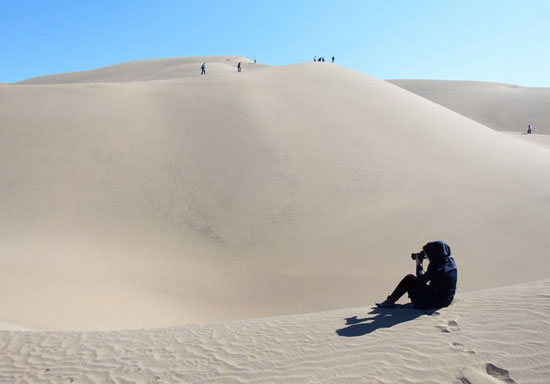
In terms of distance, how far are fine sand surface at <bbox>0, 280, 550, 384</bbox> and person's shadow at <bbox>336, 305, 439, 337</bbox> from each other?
13 millimetres

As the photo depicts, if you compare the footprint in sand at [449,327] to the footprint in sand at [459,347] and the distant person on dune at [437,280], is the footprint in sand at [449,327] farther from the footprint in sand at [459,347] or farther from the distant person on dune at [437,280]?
the distant person on dune at [437,280]

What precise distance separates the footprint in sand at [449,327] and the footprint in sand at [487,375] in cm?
86

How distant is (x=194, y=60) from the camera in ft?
199

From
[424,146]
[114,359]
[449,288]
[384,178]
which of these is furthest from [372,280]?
[424,146]

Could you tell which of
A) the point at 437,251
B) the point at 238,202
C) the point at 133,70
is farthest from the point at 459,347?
the point at 133,70

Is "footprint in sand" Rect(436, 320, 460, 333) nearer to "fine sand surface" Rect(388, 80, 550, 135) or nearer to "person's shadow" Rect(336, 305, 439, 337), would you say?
"person's shadow" Rect(336, 305, 439, 337)

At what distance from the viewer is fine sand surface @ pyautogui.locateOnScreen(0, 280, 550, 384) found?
11.7 feet

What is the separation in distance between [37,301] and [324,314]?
561cm

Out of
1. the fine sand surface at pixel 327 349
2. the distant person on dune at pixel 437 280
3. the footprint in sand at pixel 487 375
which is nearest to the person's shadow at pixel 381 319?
the fine sand surface at pixel 327 349

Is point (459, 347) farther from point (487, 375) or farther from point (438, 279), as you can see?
point (438, 279)

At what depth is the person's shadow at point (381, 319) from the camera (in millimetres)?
4793

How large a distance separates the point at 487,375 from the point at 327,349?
160 cm

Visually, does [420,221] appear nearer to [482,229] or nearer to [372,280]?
[482,229]

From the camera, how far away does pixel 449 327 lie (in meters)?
4.42
